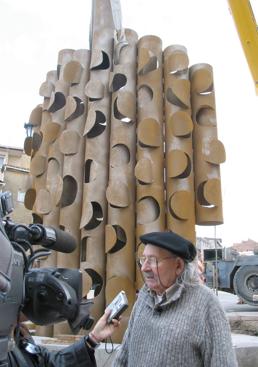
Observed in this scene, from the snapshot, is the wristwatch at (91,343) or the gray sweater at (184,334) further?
the gray sweater at (184,334)

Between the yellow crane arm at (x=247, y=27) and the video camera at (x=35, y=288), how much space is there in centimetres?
588

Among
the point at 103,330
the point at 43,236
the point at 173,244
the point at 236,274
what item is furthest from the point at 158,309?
the point at 236,274

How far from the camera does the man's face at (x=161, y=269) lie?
218 cm

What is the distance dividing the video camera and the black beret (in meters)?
0.74

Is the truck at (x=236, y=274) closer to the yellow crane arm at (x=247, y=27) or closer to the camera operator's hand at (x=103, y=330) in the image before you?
the yellow crane arm at (x=247, y=27)

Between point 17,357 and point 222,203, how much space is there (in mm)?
4068

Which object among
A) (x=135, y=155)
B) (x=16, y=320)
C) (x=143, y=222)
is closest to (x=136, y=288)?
(x=143, y=222)

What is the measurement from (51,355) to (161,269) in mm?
720

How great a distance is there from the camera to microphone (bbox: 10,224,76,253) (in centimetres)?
135

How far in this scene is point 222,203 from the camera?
5.23 meters

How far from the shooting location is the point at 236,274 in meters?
10.1

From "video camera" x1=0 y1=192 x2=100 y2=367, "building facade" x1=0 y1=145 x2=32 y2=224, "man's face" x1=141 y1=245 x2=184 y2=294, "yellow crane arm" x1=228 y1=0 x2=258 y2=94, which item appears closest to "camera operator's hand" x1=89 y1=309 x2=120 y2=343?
"video camera" x1=0 y1=192 x2=100 y2=367

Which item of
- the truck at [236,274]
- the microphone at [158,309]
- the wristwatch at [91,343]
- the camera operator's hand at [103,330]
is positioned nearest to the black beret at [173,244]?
the microphone at [158,309]

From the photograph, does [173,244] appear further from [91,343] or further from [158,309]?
[91,343]
